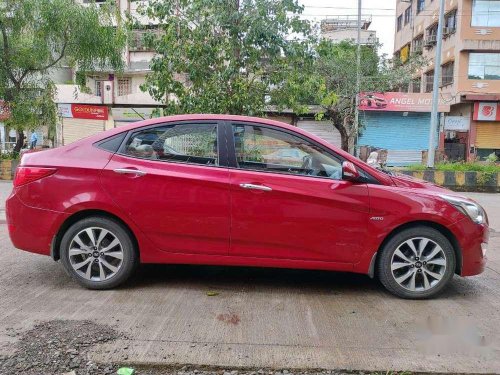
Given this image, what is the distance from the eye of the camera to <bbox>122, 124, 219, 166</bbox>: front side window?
4.41 m

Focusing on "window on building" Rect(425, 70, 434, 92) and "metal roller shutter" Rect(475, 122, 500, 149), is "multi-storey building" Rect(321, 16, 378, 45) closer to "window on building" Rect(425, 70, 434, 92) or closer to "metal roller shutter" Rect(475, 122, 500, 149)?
"window on building" Rect(425, 70, 434, 92)

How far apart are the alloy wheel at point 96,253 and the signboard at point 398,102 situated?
2331 centimetres

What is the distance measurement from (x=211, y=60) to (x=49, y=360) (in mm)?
7251

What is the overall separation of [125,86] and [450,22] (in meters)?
23.0

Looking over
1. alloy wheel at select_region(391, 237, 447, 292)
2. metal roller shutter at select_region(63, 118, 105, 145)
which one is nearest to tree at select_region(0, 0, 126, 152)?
metal roller shutter at select_region(63, 118, 105, 145)

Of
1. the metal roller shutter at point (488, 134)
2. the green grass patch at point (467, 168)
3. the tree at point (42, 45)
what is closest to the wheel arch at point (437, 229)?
the green grass patch at point (467, 168)

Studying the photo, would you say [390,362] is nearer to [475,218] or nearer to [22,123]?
[475,218]

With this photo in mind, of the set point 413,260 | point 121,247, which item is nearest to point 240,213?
point 121,247

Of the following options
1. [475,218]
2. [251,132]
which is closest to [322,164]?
[251,132]

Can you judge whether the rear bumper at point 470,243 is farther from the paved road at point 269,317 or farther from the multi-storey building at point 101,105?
the multi-storey building at point 101,105

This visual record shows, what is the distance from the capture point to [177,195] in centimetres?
426

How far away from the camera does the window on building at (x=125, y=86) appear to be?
32.9 metres

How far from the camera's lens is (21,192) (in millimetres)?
4402

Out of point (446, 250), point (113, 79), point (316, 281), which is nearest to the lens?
point (446, 250)
